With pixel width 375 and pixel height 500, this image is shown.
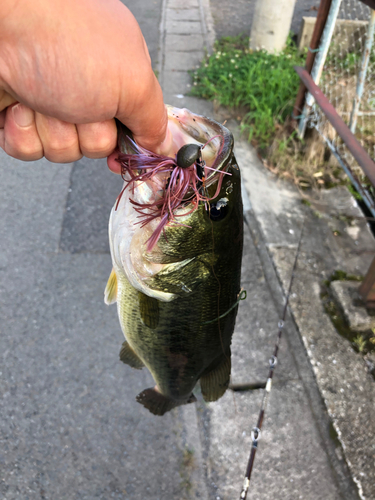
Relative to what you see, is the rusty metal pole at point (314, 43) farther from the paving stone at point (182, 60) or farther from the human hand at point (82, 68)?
the human hand at point (82, 68)

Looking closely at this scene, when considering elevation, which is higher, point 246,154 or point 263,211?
point 246,154

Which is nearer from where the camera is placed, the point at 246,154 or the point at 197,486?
the point at 197,486

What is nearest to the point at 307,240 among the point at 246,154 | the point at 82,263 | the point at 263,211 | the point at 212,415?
the point at 263,211

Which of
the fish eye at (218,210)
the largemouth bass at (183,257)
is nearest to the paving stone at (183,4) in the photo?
the largemouth bass at (183,257)

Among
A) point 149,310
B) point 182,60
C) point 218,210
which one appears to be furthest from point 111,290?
point 182,60

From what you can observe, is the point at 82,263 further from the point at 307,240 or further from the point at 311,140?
the point at 311,140

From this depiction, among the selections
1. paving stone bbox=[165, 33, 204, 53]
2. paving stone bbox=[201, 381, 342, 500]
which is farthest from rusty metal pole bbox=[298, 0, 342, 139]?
paving stone bbox=[201, 381, 342, 500]

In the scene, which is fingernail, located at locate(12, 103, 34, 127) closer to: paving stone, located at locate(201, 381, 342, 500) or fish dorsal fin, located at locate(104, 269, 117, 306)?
fish dorsal fin, located at locate(104, 269, 117, 306)
